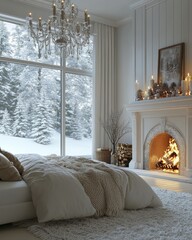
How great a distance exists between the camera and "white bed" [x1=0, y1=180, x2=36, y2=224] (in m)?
2.53

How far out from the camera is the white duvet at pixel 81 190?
8.46ft

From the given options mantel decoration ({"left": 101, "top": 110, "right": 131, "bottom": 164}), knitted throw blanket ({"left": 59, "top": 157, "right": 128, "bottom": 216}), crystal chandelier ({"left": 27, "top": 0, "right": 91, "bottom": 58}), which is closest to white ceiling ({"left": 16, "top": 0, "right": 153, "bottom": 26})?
mantel decoration ({"left": 101, "top": 110, "right": 131, "bottom": 164})

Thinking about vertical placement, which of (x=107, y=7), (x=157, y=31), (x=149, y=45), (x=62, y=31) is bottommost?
(x=62, y=31)

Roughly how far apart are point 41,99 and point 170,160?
2.95 m

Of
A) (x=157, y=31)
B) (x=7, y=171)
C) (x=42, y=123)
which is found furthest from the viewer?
(x=42, y=123)

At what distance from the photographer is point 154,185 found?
4660 mm

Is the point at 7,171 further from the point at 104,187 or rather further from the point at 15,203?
the point at 104,187

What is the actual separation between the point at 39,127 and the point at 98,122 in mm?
1428

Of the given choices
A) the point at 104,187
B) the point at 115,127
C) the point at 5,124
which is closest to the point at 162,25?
the point at 115,127

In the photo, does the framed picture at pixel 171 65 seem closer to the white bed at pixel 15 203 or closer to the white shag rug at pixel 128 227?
the white shag rug at pixel 128 227

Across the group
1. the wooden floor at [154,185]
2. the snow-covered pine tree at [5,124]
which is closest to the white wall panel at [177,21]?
the wooden floor at [154,185]

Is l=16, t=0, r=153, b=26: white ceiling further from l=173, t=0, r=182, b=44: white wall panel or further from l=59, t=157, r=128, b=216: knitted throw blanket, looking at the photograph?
l=59, t=157, r=128, b=216: knitted throw blanket

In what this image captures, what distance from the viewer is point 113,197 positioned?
289 cm

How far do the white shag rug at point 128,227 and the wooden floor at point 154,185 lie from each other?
0.08 m
